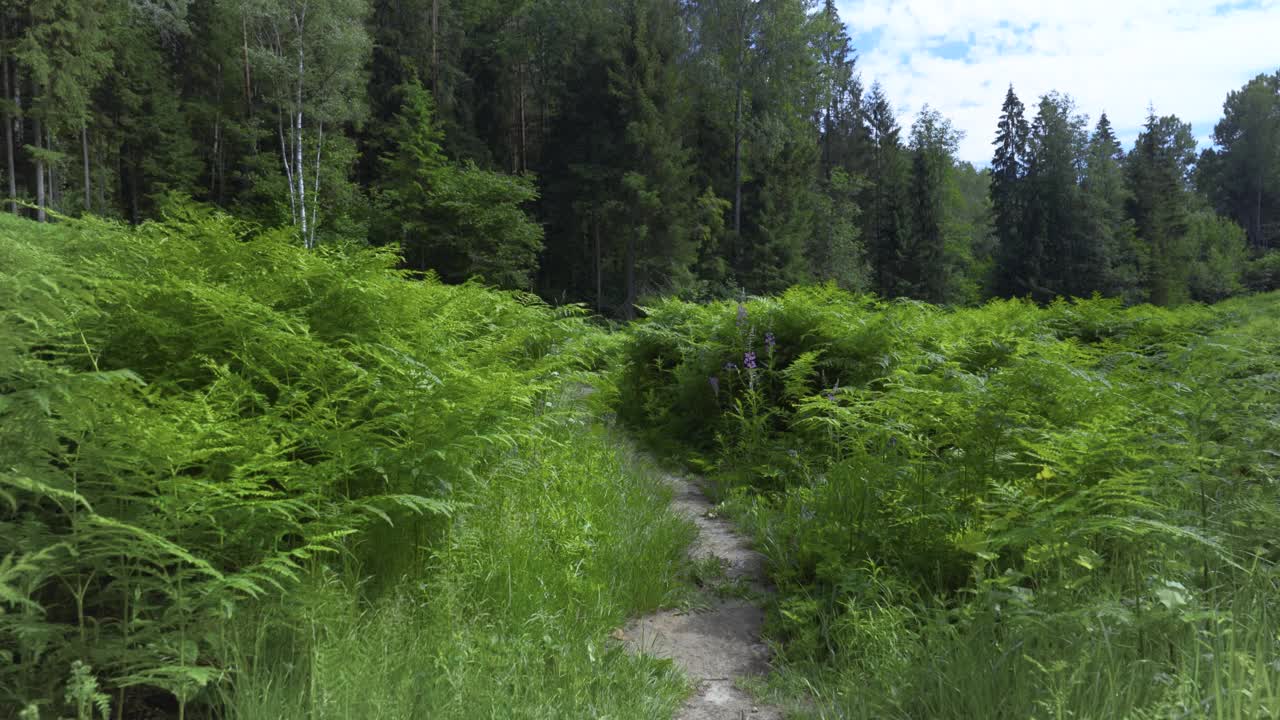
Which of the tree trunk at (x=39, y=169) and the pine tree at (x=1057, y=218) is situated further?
the pine tree at (x=1057, y=218)

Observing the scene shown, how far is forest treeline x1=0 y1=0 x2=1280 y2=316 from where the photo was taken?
27062mm

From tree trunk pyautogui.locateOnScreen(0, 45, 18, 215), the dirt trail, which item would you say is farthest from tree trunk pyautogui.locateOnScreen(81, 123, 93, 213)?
the dirt trail

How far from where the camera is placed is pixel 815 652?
3.26m

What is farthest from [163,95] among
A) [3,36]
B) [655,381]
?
[655,381]

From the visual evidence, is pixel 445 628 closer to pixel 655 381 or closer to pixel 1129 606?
pixel 1129 606

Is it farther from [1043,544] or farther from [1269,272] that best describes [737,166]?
[1043,544]

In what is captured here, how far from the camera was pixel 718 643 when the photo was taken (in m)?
3.48

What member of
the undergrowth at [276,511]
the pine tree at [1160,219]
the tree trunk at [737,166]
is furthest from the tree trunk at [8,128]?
the pine tree at [1160,219]

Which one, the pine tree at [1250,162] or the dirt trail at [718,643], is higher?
the pine tree at [1250,162]

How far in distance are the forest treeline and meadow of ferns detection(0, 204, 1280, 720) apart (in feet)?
69.5

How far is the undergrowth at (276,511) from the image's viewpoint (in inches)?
74.2

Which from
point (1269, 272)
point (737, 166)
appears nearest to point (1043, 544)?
point (737, 166)

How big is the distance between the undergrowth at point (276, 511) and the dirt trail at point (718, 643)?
6.5 inches

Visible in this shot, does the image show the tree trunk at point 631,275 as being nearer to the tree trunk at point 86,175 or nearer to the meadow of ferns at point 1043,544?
the meadow of ferns at point 1043,544
